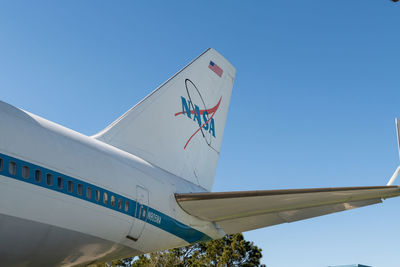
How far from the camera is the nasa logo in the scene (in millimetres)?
13297

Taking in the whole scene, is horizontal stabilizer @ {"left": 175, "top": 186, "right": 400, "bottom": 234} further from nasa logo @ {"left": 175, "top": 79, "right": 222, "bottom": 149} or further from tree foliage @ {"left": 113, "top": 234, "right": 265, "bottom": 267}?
tree foliage @ {"left": 113, "top": 234, "right": 265, "bottom": 267}

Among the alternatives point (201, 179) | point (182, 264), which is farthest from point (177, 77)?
point (182, 264)

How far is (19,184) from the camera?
6836mm

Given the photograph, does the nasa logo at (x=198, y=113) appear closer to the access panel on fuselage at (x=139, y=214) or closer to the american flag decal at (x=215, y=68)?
the american flag decal at (x=215, y=68)

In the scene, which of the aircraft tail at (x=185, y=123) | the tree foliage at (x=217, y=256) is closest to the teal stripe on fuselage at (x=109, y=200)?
the aircraft tail at (x=185, y=123)

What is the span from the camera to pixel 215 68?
14938 millimetres

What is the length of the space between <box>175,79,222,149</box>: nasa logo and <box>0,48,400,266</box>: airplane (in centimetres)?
3

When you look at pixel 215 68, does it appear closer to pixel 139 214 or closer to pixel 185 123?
pixel 185 123

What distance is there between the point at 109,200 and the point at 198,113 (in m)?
5.83

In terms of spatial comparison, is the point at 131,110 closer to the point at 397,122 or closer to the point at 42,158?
the point at 42,158

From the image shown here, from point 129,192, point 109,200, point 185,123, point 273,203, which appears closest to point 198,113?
point 185,123

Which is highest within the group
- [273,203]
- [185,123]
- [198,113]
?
[198,113]

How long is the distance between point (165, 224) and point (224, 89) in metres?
6.68

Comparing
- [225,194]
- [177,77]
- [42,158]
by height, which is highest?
[177,77]
